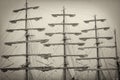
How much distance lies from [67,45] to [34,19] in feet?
4.65

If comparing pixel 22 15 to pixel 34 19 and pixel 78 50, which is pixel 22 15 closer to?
pixel 34 19

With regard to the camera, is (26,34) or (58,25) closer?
(26,34)

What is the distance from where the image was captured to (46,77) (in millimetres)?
7121

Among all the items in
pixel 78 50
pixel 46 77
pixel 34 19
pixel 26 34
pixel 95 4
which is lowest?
pixel 46 77

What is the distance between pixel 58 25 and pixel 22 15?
128cm

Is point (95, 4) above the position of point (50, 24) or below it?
above

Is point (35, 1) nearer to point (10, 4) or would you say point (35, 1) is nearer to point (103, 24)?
point (10, 4)

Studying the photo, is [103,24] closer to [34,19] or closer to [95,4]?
[95,4]

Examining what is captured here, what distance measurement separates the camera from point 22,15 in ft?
24.2

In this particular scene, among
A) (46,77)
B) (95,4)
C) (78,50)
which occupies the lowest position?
(46,77)

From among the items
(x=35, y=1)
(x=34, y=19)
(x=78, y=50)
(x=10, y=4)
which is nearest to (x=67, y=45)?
(x=78, y=50)

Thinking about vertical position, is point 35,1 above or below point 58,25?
above

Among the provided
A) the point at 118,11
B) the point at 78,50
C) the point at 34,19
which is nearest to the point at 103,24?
the point at 118,11

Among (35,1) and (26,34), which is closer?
(26,34)
